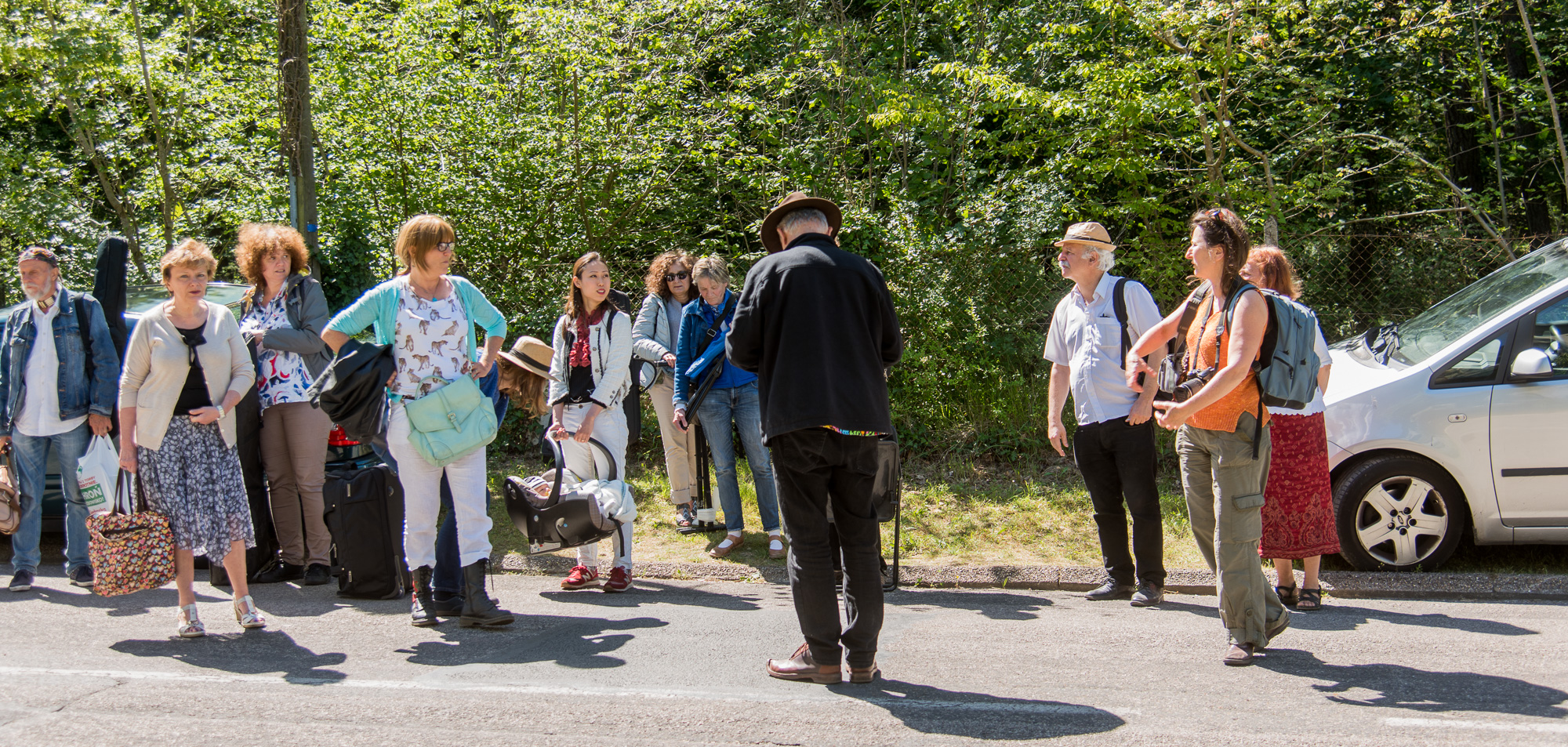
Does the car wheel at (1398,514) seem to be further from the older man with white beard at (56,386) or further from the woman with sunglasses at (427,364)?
the older man with white beard at (56,386)

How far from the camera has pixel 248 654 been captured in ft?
17.4

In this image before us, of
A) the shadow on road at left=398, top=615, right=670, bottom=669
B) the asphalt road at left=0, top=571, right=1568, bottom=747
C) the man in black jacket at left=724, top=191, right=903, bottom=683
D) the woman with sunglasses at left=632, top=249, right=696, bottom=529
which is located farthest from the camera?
the woman with sunglasses at left=632, top=249, right=696, bottom=529

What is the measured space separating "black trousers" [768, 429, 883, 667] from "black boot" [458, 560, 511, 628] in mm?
1786

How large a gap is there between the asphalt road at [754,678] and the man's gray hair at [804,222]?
6.05 ft

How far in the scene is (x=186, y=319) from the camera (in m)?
5.67

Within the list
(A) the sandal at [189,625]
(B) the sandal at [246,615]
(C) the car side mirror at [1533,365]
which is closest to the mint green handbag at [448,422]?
(B) the sandal at [246,615]

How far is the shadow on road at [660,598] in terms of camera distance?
20.8 feet

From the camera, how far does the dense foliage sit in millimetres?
9859

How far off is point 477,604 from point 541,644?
1.50ft

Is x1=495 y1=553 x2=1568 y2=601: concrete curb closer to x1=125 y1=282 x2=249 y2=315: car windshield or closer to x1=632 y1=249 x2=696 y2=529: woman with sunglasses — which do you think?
x1=632 y1=249 x2=696 y2=529: woman with sunglasses

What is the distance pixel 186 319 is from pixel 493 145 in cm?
531

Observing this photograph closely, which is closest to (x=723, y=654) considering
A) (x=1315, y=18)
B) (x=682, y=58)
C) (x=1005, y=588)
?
(x=1005, y=588)

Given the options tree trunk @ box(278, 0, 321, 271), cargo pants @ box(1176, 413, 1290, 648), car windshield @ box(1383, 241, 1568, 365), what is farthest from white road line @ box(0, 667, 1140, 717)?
tree trunk @ box(278, 0, 321, 271)

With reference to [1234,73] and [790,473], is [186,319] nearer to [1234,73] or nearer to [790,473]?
[790,473]
